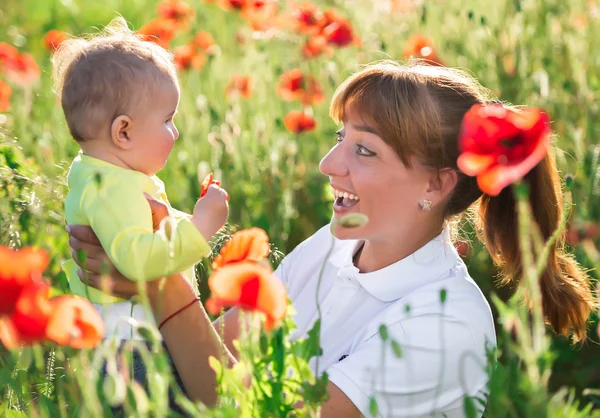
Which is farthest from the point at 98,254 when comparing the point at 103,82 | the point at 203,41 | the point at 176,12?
the point at 176,12

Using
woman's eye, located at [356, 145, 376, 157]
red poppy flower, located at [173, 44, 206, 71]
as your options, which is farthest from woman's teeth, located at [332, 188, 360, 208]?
red poppy flower, located at [173, 44, 206, 71]

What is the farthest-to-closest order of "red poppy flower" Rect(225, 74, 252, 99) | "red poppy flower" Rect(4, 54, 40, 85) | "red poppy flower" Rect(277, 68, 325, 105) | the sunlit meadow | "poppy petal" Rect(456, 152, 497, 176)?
"red poppy flower" Rect(225, 74, 252, 99)
"red poppy flower" Rect(277, 68, 325, 105)
"red poppy flower" Rect(4, 54, 40, 85)
the sunlit meadow
"poppy petal" Rect(456, 152, 497, 176)

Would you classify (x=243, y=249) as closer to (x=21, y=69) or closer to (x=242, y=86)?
(x=21, y=69)

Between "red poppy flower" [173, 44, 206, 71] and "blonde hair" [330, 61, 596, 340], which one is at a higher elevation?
"blonde hair" [330, 61, 596, 340]

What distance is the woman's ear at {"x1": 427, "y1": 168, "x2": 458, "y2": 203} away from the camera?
229cm

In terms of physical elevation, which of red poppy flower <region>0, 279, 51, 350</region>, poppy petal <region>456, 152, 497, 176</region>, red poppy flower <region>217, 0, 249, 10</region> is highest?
poppy petal <region>456, 152, 497, 176</region>

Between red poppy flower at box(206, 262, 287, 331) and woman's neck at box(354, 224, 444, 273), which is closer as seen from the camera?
red poppy flower at box(206, 262, 287, 331)

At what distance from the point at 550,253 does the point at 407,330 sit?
0.46m

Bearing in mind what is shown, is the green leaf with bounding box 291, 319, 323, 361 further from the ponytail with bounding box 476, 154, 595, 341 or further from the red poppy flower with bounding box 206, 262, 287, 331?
the ponytail with bounding box 476, 154, 595, 341

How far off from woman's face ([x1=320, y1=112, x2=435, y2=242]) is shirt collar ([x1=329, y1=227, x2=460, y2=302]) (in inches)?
2.9

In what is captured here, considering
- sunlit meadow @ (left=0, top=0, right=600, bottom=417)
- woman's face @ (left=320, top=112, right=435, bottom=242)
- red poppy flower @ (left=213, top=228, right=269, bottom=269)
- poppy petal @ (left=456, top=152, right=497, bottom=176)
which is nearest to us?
poppy petal @ (left=456, top=152, right=497, bottom=176)

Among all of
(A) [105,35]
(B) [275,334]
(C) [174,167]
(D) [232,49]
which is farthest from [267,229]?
(D) [232,49]

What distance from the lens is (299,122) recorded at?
3.84 m

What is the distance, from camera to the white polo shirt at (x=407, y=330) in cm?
199
